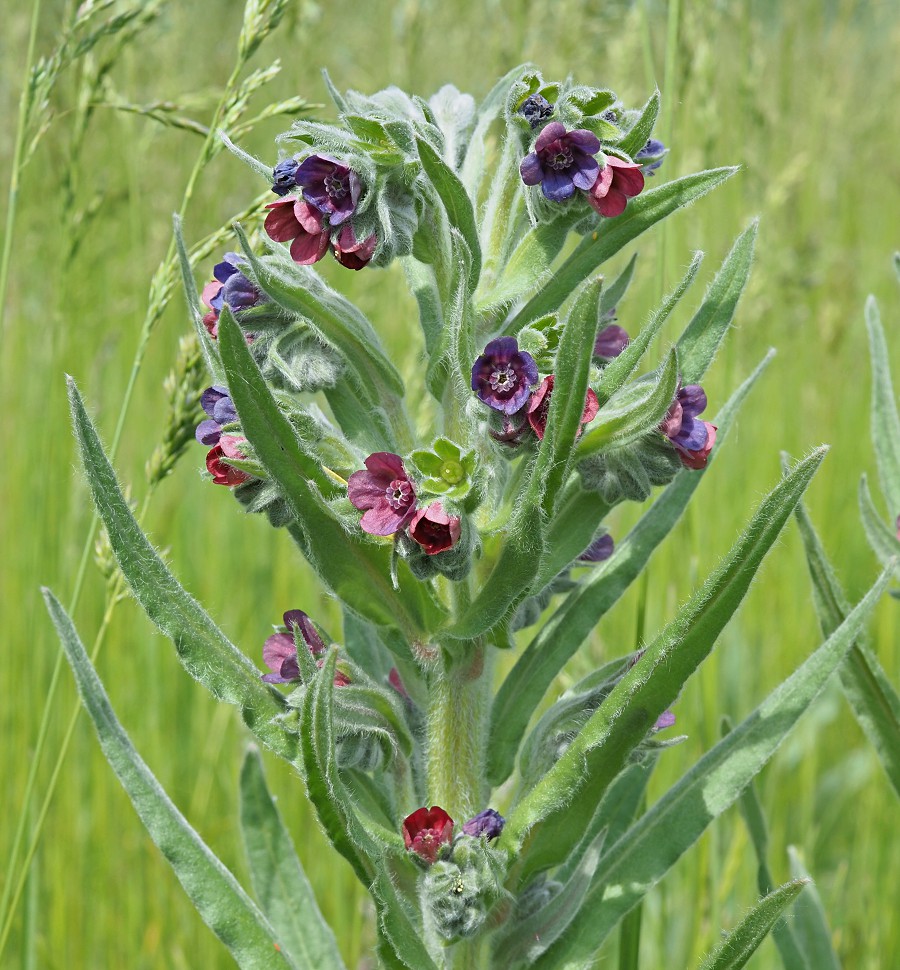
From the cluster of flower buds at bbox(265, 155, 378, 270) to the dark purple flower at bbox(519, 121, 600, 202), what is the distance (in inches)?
10.5

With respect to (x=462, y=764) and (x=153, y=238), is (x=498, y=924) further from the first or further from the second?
(x=153, y=238)

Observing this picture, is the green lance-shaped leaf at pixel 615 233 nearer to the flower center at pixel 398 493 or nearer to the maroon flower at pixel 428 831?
the flower center at pixel 398 493

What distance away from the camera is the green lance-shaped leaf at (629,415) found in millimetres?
1662

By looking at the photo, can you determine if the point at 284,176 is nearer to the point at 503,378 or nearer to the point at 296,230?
the point at 296,230

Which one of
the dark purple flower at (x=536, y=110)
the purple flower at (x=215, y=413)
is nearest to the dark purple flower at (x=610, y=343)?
the dark purple flower at (x=536, y=110)

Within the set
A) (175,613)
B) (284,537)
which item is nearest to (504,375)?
(175,613)

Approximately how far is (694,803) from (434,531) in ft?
2.10

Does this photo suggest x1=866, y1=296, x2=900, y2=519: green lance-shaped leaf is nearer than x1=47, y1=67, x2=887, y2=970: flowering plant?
No

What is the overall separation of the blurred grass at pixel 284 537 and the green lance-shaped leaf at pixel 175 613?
896mm

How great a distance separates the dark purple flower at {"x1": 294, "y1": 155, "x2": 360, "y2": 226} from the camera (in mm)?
1711

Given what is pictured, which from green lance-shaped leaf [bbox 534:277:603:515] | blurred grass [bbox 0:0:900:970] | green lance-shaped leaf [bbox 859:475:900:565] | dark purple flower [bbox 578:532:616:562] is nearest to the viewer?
green lance-shaped leaf [bbox 534:277:603:515]

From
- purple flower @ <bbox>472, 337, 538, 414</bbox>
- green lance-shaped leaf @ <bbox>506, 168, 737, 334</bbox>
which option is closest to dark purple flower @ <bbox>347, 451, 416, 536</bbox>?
purple flower @ <bbox>472, 337, 538, 414</bbox>

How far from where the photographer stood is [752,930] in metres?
1.63

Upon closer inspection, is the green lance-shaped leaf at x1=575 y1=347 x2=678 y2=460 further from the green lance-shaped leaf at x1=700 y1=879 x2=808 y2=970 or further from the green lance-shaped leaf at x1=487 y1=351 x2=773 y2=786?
the green lance-shaped leaf at x1=700 y1=879 x2=808 y2=970
